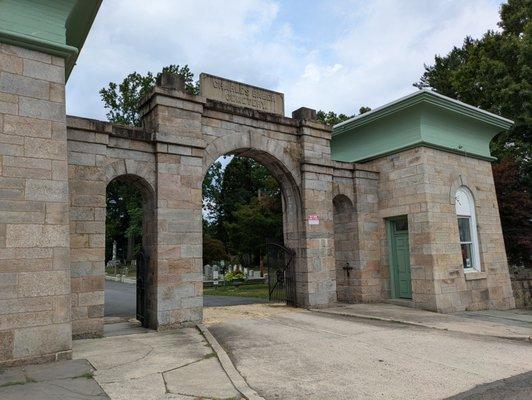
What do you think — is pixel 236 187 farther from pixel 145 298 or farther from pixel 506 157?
pixel 145 298

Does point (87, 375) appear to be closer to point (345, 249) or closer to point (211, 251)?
point (345, 249)

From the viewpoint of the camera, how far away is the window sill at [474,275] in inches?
457

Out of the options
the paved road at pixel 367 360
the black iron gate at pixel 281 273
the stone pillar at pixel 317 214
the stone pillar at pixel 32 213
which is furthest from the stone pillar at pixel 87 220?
the stone pillar at pixel 317 214

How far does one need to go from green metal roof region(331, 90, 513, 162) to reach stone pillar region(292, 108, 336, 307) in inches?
85.8

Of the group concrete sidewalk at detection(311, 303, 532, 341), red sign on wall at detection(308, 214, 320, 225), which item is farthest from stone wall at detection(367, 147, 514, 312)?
red sign on wall at detection(308, 214, 320, 225)

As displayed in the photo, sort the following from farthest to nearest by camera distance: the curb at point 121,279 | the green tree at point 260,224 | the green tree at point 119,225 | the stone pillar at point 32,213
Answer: the green tree at point 119,225 < the curb at point 121,279 < the green tree at point 260,224 < the stone pillar at point 32,213

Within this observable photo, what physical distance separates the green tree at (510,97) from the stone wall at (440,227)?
226 centimetres

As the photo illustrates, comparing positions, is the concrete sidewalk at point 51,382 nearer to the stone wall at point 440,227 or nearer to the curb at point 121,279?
the stone wall at point 440,227

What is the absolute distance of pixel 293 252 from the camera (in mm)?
10711

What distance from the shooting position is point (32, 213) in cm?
573

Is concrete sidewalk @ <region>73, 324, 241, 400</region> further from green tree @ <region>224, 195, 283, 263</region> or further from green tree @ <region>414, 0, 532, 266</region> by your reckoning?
green tree @ <region>224, 195, 283, 263</region>

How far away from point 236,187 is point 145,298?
34673mm

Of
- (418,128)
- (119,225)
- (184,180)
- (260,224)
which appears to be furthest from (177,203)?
(119,225)

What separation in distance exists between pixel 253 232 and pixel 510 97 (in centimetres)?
1342
